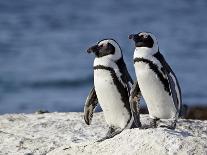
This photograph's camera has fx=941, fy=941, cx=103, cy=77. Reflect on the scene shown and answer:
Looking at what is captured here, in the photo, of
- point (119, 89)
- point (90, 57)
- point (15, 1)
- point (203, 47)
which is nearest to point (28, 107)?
point (90, 57)

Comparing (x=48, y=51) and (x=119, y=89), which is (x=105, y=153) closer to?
(x=119, y=89)

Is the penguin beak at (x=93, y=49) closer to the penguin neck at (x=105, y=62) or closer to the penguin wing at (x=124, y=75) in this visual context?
the penguin neck at (x=105, y=62)

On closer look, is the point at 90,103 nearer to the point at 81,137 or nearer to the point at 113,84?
the point at 113,84

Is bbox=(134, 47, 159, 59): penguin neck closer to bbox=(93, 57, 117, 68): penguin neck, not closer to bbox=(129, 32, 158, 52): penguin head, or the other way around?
bbox=(129, 32, 158, 52): penguin head

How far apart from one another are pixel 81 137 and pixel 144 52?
1.53m

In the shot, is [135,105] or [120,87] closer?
[135,105]

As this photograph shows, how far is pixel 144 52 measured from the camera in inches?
305

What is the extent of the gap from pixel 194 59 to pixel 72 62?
349 cm

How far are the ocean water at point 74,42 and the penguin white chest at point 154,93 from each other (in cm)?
1089

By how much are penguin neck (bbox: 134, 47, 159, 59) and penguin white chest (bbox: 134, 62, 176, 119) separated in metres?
0.07

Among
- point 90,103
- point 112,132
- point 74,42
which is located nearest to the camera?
point 112,132

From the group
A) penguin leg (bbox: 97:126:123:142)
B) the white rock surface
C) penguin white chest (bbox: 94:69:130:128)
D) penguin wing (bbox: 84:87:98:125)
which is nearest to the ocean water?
the white rock surface

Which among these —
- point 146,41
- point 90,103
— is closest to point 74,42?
point 90,103

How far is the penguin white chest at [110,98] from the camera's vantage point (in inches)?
308
